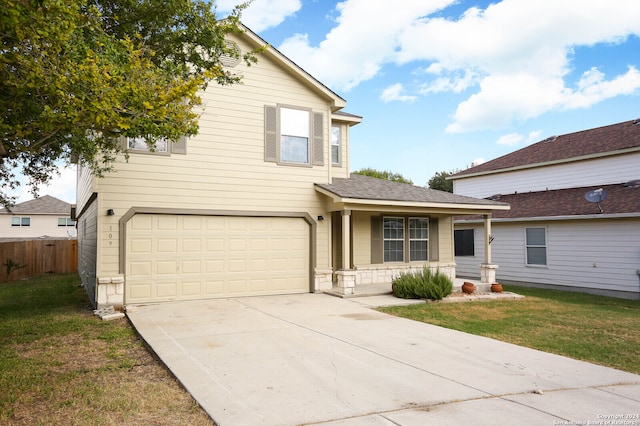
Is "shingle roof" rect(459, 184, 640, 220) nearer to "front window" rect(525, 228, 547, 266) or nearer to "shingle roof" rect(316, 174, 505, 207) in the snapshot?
"front window" rect(525, 228, 547, 266)

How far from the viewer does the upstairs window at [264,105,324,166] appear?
493 inches

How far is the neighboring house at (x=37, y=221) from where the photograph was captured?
119 ft

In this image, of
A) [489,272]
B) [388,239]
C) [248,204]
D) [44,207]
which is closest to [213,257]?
[248,204]

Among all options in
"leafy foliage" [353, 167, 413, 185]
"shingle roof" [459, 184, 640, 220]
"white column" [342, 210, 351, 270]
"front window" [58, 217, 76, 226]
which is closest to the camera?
"white column" [342, 210, 351, 270]

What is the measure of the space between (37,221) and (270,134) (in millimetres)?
33430

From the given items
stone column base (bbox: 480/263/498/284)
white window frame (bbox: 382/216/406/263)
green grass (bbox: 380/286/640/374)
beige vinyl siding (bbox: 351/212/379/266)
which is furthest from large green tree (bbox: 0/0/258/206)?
stone column base (bbox: 480/263/498/284)

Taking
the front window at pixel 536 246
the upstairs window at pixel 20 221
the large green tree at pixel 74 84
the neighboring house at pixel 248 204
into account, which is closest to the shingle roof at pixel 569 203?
the front window at pixel 536 246

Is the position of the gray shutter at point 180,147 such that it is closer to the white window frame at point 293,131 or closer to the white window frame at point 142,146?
the white window frame at point 142,146

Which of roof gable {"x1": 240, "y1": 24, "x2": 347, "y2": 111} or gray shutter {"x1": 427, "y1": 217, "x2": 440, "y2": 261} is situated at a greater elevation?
roof gable {"x1": 240, "y1": 24, "x2": 347, "y2": 111}

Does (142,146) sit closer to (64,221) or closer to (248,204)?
(248,204)

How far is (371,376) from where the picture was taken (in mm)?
5336

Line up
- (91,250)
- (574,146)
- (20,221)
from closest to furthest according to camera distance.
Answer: (91,250)
(574,146)
(20,221)

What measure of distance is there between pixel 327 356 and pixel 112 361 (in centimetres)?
301

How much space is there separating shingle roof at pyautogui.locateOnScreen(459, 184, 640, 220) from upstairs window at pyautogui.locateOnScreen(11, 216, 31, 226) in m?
35.3
